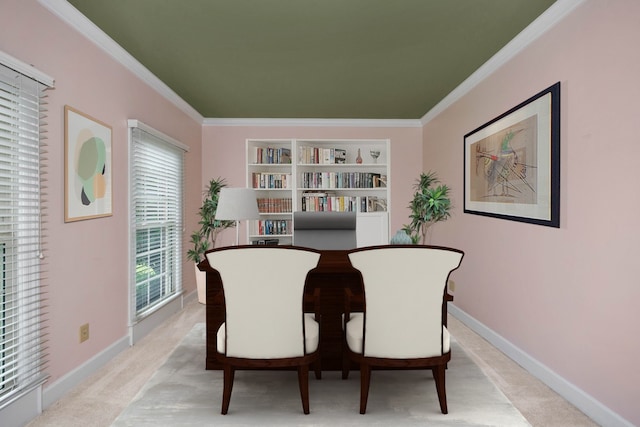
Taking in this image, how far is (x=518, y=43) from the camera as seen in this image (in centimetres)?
316

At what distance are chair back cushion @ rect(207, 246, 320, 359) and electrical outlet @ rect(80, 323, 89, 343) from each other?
129 centimetres

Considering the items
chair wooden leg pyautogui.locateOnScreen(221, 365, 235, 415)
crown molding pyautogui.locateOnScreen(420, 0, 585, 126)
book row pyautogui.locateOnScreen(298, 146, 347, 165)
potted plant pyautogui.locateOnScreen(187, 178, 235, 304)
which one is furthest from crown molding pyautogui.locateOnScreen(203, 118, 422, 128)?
chair wooden leg pyautogui.locateOnScreen(221, 365, 235, 415)

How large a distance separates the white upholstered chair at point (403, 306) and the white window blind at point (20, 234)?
187 centimetres

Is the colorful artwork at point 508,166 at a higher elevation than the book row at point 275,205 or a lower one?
higher

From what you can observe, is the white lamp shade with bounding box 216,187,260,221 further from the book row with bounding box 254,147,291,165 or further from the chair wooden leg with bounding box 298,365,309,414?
the book row with bounding box 254,147,291,165

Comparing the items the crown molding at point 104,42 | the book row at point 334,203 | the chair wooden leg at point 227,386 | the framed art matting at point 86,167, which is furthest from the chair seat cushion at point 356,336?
the book row at point 334,203

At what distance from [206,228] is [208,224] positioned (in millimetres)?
85

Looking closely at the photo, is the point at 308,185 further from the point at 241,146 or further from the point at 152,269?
the point at 152,269

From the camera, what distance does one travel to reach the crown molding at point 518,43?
103 inches

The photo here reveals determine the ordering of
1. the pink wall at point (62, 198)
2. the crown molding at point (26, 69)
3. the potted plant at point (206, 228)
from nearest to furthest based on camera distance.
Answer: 1. the crown molding at point (26, 69)
2. the pink wall at point (62, 198)
3. the potted plant at point (206, 228)

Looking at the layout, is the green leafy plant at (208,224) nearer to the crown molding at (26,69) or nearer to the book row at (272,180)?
the book row at (272,180)

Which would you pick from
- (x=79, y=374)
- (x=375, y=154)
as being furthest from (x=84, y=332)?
(x=375, y=154)

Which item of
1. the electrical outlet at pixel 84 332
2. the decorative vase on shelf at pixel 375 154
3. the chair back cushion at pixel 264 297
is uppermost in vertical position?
the decorative vase on shelf at pixel 375 154

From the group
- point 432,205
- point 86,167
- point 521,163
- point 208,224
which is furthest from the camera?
point 208,224
